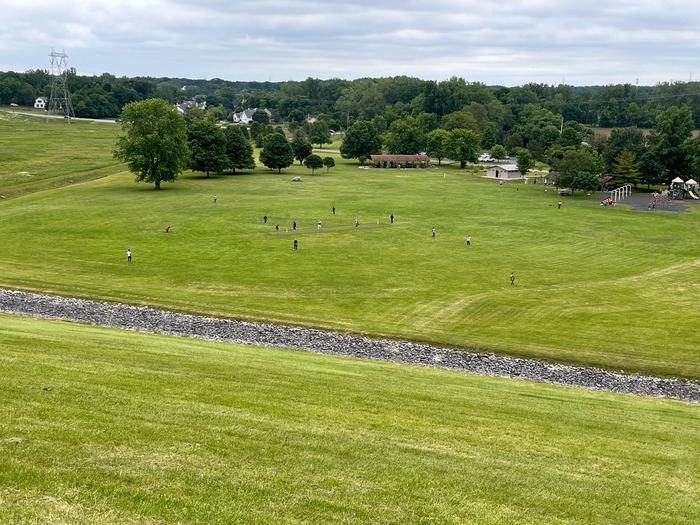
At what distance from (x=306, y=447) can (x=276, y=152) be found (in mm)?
123955

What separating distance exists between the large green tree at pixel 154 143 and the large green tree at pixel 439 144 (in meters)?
73.4

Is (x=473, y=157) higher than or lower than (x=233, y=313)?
higher

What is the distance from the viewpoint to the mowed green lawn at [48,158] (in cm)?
11125

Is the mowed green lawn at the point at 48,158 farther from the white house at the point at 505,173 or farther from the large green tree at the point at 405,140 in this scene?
the white house at the point at 505,173

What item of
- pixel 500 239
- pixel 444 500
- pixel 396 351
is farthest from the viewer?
pixel 500 239

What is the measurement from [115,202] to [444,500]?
84191mm

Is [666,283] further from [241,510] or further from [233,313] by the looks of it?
[241,510]

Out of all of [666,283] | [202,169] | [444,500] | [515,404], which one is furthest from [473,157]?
[444,500]

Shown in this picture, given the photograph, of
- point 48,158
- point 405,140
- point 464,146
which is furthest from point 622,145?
point 48,158

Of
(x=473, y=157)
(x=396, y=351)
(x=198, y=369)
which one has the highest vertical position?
(x=473, y=157)

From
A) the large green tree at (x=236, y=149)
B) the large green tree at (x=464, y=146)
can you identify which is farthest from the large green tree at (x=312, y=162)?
the large green tree at (x=464, y=146)

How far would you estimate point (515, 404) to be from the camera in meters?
25.9

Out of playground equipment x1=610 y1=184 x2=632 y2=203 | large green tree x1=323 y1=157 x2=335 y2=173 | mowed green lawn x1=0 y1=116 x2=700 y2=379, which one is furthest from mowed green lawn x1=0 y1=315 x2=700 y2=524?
large green tree x1=323 y1=157 x2=335 y2=173

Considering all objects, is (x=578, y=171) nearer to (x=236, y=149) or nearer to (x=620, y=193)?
(x=620, y=193)
